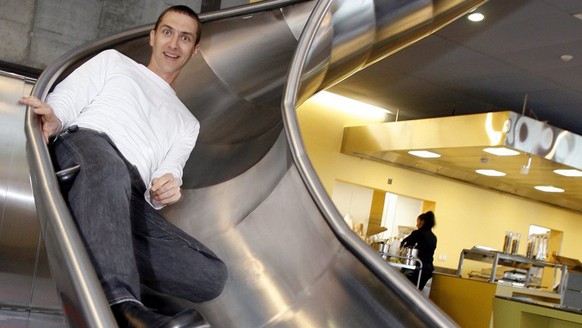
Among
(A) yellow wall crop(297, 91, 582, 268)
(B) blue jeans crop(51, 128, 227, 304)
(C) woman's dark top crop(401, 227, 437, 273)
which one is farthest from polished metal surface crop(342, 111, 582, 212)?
(B) blue jeans crop(51, 128, 227, 304)

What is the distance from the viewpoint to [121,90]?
7.86 feet

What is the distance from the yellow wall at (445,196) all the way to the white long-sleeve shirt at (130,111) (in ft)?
23.2

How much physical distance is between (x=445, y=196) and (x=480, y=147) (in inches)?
142

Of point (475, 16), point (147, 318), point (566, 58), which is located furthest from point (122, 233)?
point (566, 58)

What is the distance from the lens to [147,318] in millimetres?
1648

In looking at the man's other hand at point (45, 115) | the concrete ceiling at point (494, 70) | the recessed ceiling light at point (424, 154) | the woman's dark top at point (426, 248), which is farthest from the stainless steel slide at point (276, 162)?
the recessed ceiling light at point (424, 154)

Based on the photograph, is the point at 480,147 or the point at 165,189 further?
the point at 480,147

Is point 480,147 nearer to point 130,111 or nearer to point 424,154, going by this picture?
point 424,154

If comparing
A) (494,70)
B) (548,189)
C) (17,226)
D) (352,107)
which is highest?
(494,70)

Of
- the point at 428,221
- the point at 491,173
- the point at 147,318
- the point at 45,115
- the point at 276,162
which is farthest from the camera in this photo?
the point at 491,173

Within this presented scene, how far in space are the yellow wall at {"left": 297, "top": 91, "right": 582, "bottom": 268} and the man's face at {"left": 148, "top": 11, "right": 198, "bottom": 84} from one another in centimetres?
699

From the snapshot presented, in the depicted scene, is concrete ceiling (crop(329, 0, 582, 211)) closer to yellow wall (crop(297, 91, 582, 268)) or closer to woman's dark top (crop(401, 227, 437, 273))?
yellow wall (crop(297, 91, 582, 268))

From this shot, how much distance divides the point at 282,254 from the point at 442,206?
845 centimetres

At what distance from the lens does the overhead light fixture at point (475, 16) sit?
590 centimetres
